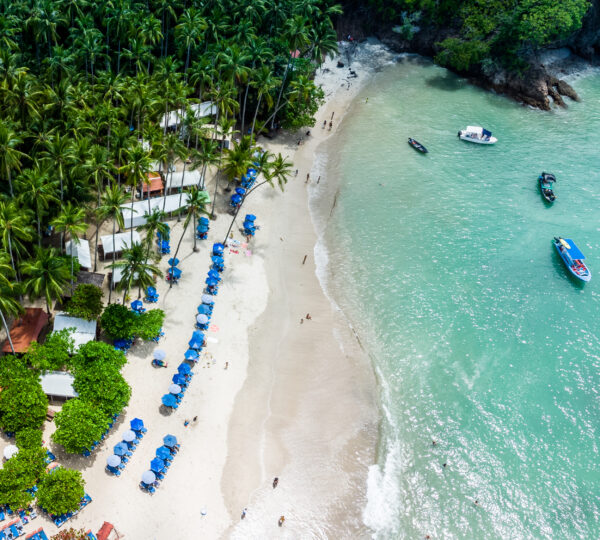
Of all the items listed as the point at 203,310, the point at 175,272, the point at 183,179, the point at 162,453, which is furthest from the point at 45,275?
the point at 183,179

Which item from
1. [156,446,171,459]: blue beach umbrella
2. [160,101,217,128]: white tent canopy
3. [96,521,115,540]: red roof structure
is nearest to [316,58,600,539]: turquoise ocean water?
[156,446,171,459]: blue beach umbrella

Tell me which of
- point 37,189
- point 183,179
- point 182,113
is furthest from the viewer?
point 182,113

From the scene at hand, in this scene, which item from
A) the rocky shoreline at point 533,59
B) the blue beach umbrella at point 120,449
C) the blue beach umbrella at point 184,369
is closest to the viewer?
the blue beach umbrella at point 120,449

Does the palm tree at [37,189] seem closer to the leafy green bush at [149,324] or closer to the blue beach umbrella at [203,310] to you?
the leafy green bush at [149,324]

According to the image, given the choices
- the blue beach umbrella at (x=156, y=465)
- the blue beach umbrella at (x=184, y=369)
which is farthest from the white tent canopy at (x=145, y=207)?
the blue beach umbrella at (x=156, y=465)

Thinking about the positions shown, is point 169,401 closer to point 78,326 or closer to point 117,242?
point 78,326

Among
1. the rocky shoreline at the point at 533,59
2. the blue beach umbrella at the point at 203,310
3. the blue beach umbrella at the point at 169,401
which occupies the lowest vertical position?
the blue beach umbrella at the point at 169,401

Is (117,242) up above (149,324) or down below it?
above
